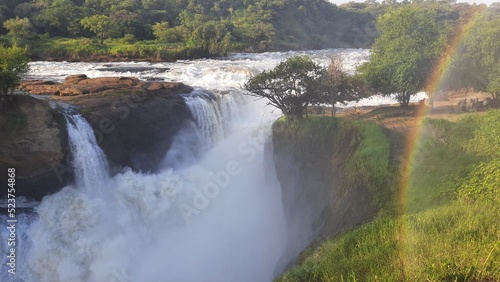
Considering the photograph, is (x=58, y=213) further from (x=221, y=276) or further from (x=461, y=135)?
(x=461, y=135)

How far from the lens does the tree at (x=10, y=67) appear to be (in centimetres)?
1439

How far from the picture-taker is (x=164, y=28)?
2199 inches

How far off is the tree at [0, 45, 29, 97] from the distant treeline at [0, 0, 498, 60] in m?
29.2

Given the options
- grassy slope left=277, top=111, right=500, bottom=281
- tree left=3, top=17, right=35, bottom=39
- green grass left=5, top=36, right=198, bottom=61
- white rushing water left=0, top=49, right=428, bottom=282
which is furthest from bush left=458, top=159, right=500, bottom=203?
tree left=3, top=17, right=35, bottom=39

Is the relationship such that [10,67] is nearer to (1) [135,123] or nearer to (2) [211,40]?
(1) [135,123]

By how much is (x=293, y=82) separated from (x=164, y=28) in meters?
41.5

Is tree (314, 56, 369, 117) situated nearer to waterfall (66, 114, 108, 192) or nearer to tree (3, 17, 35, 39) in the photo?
waterfall (66, 114, 108, 192)

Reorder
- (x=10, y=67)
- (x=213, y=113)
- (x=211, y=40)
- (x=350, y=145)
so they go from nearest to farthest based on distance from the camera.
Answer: (x=10, y=67) < (x=350, y=145) < (x=213, y=113) < (x=211, y=40)

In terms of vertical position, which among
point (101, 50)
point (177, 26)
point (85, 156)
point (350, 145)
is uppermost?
point (177, 26)

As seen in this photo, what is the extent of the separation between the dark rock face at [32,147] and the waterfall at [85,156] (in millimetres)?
461

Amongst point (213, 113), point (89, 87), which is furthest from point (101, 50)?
point (213, 113)

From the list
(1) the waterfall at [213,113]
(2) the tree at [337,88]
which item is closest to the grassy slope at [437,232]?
(2) the tree at [337,88]

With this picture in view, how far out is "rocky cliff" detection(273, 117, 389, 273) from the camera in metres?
13.5

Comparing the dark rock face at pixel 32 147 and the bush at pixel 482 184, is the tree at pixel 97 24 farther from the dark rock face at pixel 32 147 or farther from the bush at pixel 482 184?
the bush at pixel 482 184
